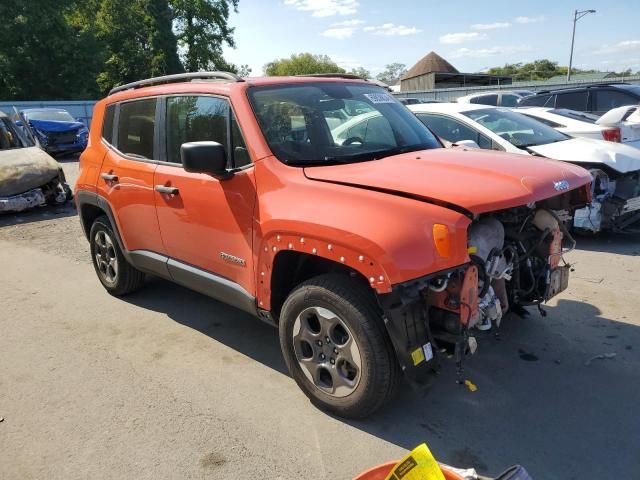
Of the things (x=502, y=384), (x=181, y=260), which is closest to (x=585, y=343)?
(x=502, y=384)

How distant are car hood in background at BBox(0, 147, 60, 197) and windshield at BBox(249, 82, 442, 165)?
7.33m

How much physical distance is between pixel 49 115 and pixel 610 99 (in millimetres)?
17382

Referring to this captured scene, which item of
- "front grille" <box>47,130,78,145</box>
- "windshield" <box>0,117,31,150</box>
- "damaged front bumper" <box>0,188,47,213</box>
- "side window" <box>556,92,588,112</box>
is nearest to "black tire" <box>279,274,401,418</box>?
"damaged front bumper" <box>0,188,47,213</box>

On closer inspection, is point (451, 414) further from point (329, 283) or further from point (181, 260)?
point (181, 260)

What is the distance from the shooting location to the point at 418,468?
1931 mm

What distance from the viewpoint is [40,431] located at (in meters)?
3.11

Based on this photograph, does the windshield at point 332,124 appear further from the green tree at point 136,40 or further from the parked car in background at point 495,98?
the green tree at point 136,40

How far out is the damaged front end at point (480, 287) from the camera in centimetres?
267

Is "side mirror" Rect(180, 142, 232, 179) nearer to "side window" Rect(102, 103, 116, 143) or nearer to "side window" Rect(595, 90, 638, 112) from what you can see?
"side window" Rect(102, 103, 116, 143)

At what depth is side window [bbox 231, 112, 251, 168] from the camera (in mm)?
3371

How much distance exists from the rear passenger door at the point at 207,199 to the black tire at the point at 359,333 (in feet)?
1.82

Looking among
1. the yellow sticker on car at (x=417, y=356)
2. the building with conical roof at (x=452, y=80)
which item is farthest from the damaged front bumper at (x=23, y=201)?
the building with conical roof at (x=452, y=80)

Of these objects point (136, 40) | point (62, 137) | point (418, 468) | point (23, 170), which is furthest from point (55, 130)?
point (136, 40)

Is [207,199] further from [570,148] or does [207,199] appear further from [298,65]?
[298,65]
